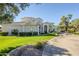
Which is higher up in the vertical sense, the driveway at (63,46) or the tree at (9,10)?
the tree at (9,10)

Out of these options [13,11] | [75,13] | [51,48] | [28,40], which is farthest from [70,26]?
[13,11]

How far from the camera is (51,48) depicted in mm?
2373

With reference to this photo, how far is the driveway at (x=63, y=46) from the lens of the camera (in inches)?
91.7

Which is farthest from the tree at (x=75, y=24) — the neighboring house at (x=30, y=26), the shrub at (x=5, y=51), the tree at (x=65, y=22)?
the shrub at (x=5, y=51)

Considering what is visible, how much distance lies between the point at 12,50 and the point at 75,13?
0.77 meters

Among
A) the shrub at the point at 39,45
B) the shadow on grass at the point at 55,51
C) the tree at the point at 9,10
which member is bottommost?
the shadow on grass at the point at 55,51

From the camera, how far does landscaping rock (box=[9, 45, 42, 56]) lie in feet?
7.66

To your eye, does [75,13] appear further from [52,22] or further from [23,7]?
[23,7]

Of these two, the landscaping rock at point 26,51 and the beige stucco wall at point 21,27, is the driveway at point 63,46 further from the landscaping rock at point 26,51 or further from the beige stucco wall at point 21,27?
the beige stucco wall at point 21,27

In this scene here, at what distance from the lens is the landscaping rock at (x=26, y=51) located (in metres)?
2.34

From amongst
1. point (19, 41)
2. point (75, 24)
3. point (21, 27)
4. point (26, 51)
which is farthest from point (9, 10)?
point (75, 24)

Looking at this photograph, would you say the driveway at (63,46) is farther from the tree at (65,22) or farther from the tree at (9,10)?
the tree at (9,10)

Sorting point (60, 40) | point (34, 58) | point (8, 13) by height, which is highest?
point (8, 13)

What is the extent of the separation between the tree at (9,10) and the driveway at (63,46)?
0.47m
